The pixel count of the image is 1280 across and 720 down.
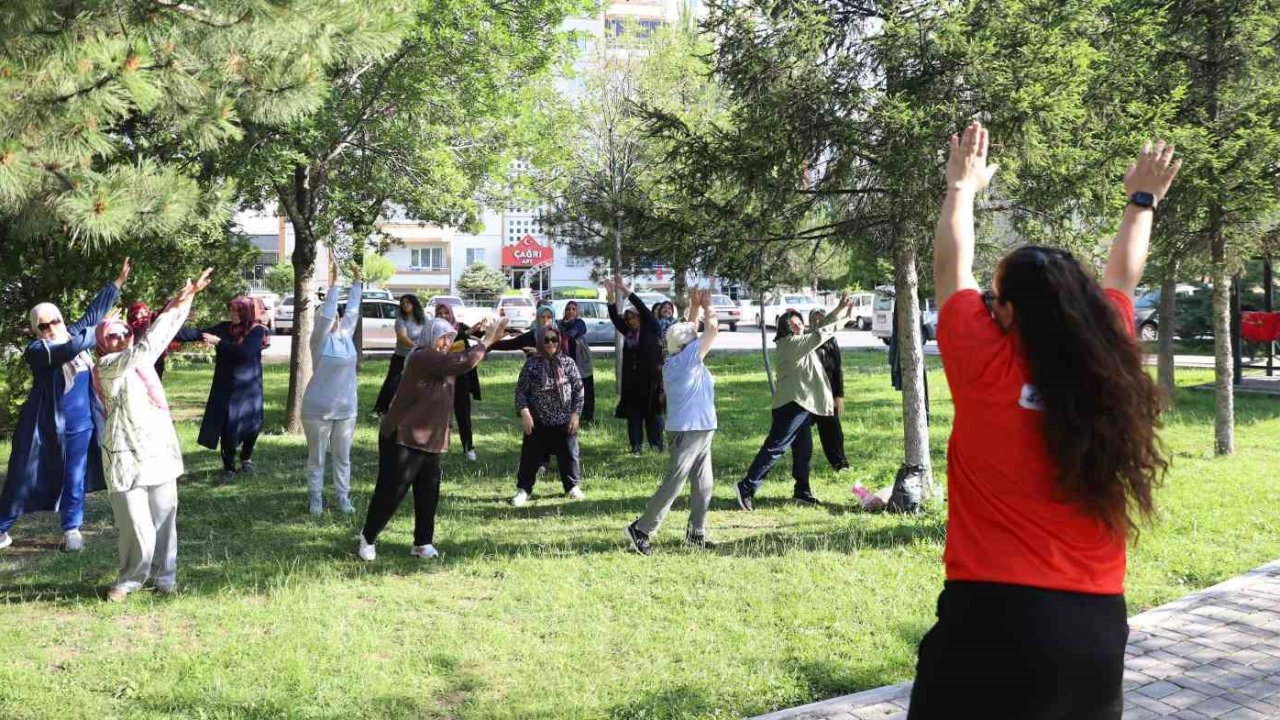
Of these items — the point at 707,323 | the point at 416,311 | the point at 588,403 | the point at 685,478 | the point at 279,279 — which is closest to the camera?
the point at 685,478

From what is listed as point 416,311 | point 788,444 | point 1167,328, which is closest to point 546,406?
point 788,444

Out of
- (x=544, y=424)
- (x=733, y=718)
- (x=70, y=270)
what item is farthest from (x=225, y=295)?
(x=733, y=718)

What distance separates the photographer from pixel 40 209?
5.74 metres

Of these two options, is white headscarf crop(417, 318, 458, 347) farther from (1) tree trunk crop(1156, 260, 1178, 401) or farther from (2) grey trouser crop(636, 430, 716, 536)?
(1) tree trunk crop(1156, 260, 1178, 401)

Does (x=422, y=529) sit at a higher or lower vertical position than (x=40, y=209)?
lower

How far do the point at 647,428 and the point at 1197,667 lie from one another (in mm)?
7711

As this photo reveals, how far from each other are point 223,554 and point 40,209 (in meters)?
3.07

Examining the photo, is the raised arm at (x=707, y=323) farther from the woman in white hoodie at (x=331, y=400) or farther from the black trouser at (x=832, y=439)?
the black trouser at (x=832, y=439)

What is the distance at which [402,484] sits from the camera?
7562 millimetres

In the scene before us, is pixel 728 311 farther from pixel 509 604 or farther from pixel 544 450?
pixel 509 604

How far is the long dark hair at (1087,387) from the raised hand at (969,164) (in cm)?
43

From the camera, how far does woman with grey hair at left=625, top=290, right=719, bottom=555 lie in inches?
307

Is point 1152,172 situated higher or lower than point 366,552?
higher

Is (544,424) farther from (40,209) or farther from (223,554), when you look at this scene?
(40,209)
